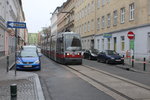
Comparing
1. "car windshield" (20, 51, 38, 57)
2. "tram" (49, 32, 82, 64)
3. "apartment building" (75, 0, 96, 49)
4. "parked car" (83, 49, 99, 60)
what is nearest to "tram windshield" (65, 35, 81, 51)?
"tram" (49, 32, 82, 64)

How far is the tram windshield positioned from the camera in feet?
68.4

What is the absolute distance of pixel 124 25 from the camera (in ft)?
98.7

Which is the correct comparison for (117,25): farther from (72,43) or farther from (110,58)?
(72,43)

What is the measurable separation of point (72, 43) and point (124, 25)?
11658 mm

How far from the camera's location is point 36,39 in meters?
182

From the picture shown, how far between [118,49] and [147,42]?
7.35 meters

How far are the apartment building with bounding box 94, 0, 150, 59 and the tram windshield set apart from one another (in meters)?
4.89

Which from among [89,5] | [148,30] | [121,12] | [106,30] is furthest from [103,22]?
[148,30]

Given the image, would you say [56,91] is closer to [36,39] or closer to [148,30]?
[148,30]

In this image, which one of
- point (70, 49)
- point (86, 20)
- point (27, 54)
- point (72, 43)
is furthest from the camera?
point (86, 20)

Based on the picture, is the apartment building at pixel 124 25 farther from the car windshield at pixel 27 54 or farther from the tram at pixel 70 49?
the car windshield at pixel 27 54

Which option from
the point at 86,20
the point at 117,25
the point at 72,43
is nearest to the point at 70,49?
the point at 72,43

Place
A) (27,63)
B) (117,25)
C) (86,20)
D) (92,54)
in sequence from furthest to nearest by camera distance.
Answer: (86,20) → (117,25) → (92,54) → (27,63)

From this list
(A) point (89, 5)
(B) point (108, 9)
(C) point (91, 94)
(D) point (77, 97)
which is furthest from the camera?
(A) point (89, 5)
